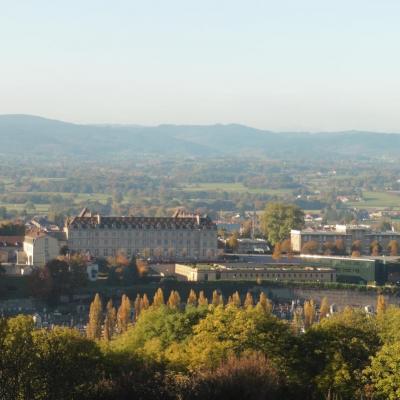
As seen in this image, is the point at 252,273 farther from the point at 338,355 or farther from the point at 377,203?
the point at 377,203

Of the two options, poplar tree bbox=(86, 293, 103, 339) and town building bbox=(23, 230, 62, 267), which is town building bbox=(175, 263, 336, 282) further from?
poplar tree bbox=(86, 293, 103, 339)

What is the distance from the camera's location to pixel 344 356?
3722cm

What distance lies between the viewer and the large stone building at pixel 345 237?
307 ft

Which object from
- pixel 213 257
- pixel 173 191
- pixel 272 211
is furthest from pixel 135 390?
pixel 173 191

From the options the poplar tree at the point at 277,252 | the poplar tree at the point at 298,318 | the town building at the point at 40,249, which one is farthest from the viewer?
the poplar tree at the point at 277,252

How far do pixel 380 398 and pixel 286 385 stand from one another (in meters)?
2.15

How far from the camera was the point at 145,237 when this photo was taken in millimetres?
88875

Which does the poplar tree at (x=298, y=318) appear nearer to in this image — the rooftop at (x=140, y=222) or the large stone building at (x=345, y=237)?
the rooftop at (x=140, y=222)

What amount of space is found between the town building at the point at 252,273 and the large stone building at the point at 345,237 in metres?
13.3

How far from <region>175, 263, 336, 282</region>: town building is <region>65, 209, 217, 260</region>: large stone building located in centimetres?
818

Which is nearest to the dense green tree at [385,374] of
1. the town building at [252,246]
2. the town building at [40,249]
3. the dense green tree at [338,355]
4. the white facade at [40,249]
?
the dense green tree at [338,355]

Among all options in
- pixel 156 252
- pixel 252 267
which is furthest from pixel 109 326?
pixel 156 252

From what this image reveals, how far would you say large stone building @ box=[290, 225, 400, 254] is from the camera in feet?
307

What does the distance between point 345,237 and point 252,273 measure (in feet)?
66.8
